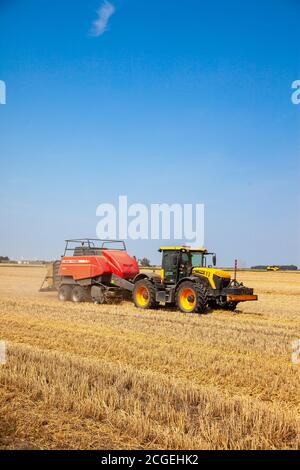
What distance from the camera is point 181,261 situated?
15.0m

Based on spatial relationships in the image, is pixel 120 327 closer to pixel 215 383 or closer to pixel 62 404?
pixel 215 383

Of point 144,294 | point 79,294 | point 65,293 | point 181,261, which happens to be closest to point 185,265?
point 181,261

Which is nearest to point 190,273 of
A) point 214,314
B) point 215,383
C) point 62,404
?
point 214,314

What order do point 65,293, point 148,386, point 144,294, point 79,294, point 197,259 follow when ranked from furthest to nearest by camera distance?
1. point 65,293
2. point 79,294
3. point 144,294
4. point 197,259
5. point 148,386

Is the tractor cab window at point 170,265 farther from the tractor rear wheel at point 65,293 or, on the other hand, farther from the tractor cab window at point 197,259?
the tractor rear wheel at point 65,293

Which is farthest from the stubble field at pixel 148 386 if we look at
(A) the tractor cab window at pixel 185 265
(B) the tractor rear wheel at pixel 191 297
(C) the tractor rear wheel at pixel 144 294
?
(C) the tractor rear wheel at pixel 144 294

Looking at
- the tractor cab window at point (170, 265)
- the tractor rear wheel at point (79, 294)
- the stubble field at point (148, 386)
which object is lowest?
the stubble field at point (148, 386)

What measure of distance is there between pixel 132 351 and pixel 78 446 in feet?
13.3

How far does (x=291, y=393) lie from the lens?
633 cm

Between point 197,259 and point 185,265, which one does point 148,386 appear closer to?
point 185,265

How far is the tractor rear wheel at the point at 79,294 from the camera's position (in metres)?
17.5

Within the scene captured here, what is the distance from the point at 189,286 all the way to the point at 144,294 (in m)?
2.01

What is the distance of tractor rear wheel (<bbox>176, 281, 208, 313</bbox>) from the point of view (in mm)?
13969

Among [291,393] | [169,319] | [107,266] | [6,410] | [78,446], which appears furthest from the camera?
[107,266]
